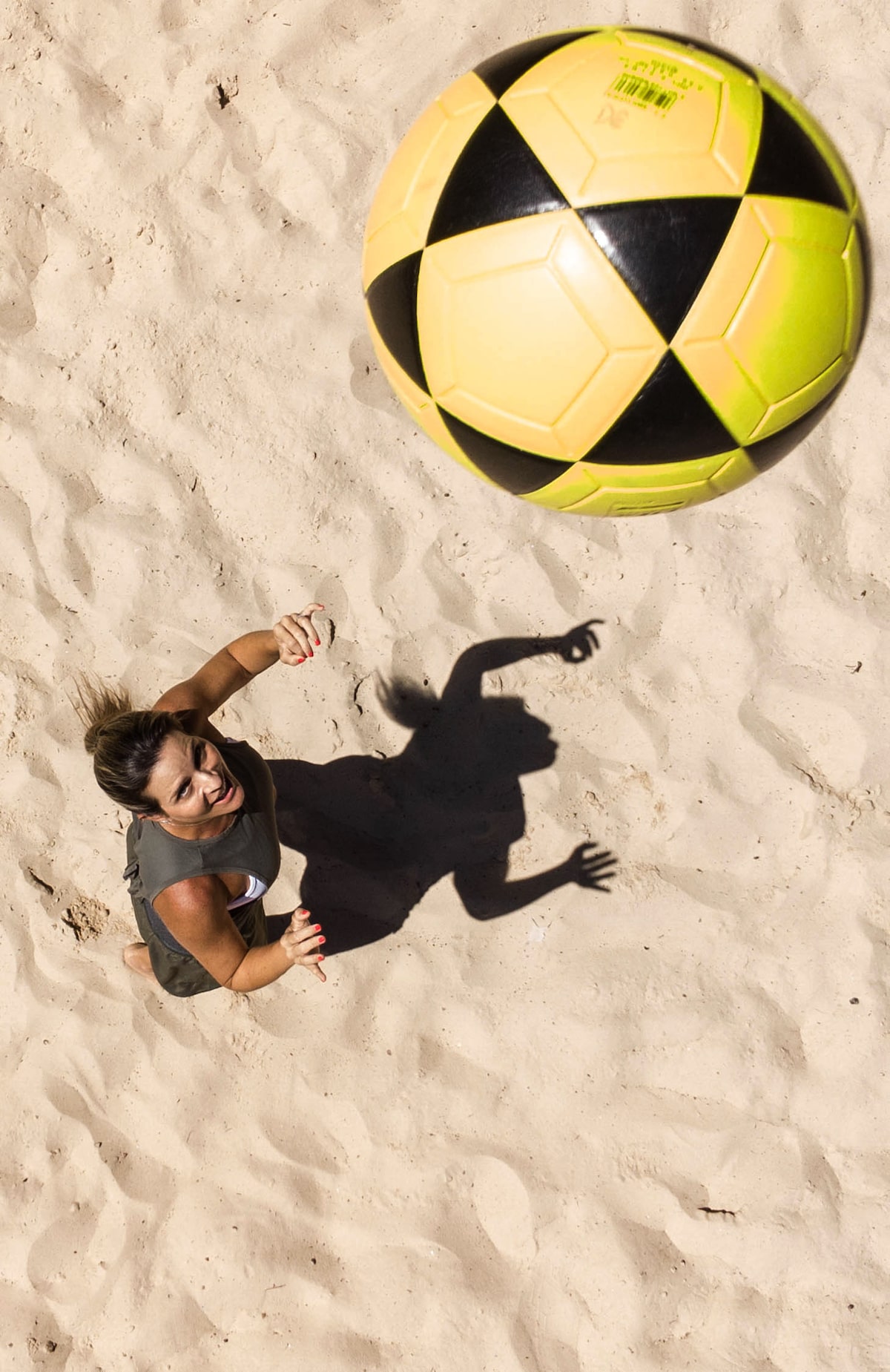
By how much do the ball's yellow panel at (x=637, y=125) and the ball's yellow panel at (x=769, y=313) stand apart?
0.40ft

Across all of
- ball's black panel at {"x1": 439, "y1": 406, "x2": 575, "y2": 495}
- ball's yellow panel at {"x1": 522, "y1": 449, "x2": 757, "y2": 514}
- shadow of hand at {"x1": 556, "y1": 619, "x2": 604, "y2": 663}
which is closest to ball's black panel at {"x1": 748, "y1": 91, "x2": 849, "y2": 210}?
ball's yellow panel at {"x1": 522, "y1": 449, "x2": 757, "y2": 514}

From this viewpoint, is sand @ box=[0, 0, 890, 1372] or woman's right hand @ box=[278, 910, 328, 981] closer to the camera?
woman's right hand @ box=[278, 910, 328, 981]

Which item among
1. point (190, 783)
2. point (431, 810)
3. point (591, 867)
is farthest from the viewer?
point (431, 810)

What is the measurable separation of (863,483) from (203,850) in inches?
90.7

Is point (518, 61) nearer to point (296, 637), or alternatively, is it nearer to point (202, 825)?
point (296, 637)

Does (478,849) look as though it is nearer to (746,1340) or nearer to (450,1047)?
(450,1047)

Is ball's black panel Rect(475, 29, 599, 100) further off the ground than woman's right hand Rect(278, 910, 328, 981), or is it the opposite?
ball's black panel Rect(475, 29, 599, 100)

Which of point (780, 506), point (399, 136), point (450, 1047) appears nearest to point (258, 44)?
point (399, 136)

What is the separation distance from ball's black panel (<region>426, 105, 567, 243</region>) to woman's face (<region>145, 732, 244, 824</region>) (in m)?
1.23

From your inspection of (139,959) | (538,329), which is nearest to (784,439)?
(538,329)

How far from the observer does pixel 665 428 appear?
199cm

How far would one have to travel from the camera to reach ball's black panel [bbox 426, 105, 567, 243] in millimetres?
1889

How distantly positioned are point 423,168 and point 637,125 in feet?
1.52

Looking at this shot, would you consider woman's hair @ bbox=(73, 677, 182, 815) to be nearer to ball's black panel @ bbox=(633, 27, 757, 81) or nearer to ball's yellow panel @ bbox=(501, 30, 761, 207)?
ball's yellow panel @ bbox=(501, 30, 761, 207)
